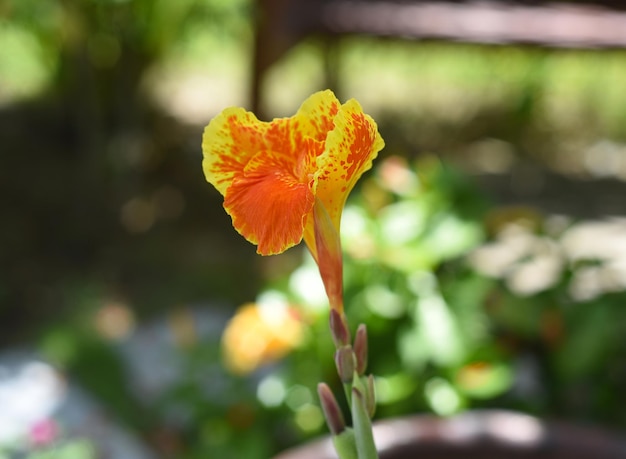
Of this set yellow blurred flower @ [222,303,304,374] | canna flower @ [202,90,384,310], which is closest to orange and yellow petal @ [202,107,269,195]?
canna flower @ [202,90,384,310]

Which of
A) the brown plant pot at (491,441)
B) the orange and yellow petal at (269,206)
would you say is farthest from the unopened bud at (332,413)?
the brown plant pot at (491,441)

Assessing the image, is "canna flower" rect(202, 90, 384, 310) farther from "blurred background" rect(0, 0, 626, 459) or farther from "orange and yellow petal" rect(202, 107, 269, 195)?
"blurred background" rect(0, 0, 626, 459)

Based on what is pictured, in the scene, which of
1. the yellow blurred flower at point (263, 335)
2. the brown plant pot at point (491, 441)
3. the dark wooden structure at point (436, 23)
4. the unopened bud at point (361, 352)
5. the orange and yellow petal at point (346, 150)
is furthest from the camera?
the dark wooden structure at point (436, 23)

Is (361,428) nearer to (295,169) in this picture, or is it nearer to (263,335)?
(295,169)

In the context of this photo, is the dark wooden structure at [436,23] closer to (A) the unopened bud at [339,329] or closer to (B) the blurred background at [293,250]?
(B) the blurred background at [293,250]

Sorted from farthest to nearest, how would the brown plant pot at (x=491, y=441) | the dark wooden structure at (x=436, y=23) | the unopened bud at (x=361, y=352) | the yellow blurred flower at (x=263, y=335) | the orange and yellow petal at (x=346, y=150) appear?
the dark wooden structure at (x=436, y=23), the yellow blurred flower at (x=263, y=335), the brown plant pot at (x=491, y=441), the unopened bud at (x=361, y=352), the orange and yellow petal at (x=346, y=150)

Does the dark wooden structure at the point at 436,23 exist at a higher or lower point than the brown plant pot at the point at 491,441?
higher

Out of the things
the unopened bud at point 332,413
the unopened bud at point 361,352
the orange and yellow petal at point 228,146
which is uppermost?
the orange and yellow petal at point 228,146
